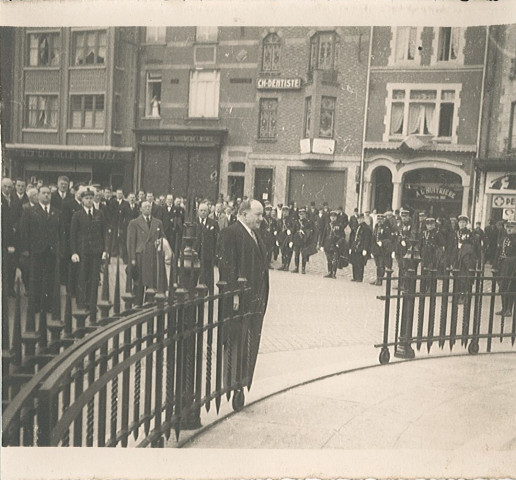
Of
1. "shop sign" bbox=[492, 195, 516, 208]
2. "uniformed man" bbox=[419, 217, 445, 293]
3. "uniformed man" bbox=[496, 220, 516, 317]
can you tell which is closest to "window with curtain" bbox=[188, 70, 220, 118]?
"shop sign" bbox=[492, 195, 516, 208]

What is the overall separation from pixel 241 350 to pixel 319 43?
7.68 ft

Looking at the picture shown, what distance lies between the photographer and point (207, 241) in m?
6.07

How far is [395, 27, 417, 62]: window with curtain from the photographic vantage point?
3.86 metres

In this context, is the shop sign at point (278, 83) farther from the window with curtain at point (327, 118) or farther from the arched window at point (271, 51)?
the window with curtain at point (327, 118)

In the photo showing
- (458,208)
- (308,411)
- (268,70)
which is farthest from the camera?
(458,208)

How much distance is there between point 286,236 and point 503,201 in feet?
9.29

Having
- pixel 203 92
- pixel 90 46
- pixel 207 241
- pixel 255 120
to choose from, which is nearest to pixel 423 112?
pixel 255 120

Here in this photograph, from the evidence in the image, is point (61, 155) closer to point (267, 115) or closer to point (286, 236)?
point (267, 115)

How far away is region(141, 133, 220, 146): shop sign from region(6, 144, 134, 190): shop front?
238 millimetres

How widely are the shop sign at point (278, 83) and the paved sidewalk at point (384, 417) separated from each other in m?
2.52

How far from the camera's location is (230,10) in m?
3.62

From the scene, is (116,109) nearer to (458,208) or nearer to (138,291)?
(138,291)

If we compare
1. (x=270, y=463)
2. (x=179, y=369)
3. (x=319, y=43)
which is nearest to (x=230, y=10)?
(x=319, y=43)

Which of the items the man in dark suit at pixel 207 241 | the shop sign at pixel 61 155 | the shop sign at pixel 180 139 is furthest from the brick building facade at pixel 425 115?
the shop sign at pixel 61 155
